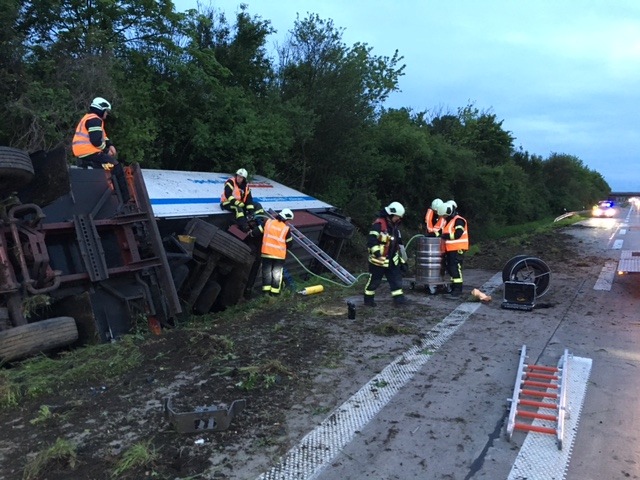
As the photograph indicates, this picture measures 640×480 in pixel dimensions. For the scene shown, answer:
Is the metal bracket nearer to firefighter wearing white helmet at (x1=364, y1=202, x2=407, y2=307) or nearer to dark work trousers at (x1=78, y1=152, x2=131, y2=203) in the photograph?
dark work trousers at (x1=78, y1=152, x2=131, y2=203)

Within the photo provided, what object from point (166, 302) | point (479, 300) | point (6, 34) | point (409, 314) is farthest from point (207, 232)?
point (6, 34)

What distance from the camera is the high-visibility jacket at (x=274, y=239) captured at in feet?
26.8

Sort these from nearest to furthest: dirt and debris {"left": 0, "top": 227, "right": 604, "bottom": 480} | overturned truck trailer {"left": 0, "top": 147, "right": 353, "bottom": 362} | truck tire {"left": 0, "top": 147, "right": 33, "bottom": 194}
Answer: dirt and debris {"left": 0, "top": 227, "right": 604, "bottom": 480}, truck tire {"left": 0, "top": 147, "right": 33, "bottom": 194}, overturned truck trailer {"left": 0, "top": 147, "right": 353, "bottom": 362}

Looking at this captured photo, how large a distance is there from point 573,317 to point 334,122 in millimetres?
10102

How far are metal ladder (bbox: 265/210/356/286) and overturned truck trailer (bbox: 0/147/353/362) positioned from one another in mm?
1158

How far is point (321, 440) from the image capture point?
3.36 m

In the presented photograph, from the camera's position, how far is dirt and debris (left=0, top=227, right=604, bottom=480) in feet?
10.2

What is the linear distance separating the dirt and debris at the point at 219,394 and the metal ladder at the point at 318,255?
105 inches

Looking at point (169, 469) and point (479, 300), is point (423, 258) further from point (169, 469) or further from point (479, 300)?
point (169, 469)

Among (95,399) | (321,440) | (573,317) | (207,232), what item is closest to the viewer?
(321,440)

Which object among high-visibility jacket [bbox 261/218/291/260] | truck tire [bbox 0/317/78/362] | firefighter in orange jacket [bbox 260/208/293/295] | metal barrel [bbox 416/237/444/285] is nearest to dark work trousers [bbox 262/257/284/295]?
firefighter in orange jacket [bbox 260/208/293/295]

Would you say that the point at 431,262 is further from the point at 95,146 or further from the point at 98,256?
the point at 95,146

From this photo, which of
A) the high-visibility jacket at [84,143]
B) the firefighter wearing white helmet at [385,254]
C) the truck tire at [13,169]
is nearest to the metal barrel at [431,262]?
the firefighter wearing white helmet at [385,254]

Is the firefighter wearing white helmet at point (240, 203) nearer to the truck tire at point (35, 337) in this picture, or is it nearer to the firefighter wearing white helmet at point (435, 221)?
the firefighter wearing white helmet at point (435, 221)
